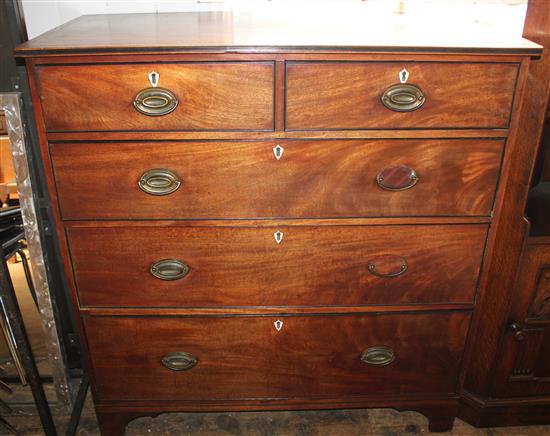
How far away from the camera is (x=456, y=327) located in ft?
4.82

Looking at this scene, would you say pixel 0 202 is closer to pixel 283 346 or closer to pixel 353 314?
pixel 283 346

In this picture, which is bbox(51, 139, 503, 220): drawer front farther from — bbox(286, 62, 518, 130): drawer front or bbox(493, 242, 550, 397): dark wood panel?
bbox(493, 242, 550, 397): dark wood panel

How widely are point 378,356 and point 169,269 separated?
0.66 meters

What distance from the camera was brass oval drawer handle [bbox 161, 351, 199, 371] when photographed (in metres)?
1.48

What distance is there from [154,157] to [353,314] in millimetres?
694

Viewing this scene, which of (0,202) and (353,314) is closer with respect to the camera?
(353,314)

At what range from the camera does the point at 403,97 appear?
1178mm

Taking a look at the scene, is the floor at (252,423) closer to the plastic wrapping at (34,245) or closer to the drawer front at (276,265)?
the plastic wrapping at (34,245)

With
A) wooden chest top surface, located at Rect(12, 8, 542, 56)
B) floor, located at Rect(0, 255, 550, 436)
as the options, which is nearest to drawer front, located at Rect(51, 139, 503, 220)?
wooden chest top surface, located at Rect(12, 8, 542, 56)

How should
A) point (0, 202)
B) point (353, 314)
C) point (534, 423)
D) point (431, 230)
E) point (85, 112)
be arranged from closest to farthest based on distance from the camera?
point (85, 112), point (431, 230), point (353, 314), point (0, 202), point (534, 423)

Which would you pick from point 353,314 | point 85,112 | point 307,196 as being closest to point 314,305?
point 353,314

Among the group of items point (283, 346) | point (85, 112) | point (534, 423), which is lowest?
point (534, 423)

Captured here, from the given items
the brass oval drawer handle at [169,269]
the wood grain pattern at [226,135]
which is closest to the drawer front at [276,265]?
the brass oval drawer handle at [169,269]

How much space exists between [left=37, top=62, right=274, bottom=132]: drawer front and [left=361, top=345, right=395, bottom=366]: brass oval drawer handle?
734 millimetres
